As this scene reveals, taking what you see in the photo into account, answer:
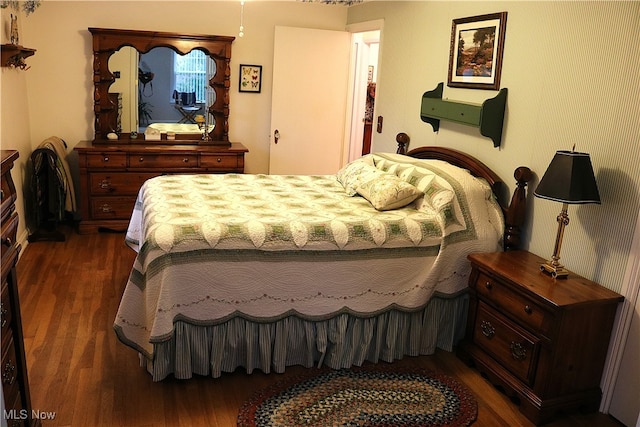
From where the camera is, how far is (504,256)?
2863mm

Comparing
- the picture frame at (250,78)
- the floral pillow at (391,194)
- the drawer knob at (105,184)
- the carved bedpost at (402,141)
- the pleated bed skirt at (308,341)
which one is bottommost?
the pleated bed skirt at (308,341)

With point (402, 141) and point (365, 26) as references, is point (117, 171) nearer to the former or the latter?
point (402, 141)

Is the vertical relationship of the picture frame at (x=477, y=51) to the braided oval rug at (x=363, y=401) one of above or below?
above

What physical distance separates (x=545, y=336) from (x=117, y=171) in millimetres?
3778

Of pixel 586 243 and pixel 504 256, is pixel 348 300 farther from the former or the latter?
pixel 586 243

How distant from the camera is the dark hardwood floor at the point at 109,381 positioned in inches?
93.7

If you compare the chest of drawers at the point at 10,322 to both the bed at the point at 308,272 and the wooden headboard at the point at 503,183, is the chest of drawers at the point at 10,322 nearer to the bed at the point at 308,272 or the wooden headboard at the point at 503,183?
the bed at the point at 308,272

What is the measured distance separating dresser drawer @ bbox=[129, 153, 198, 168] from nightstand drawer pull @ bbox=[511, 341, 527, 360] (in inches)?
133

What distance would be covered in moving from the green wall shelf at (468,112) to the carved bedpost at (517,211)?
359 mm

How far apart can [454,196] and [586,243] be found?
699 millimetres

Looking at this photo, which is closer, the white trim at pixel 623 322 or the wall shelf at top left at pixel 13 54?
the white trim at pixel 623 322

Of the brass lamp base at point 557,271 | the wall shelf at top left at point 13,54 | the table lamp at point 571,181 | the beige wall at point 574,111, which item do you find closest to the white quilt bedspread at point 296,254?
the beige wall at point 574,111

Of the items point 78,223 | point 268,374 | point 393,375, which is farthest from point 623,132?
point 78,223

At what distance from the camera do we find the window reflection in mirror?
5008 millimetres
